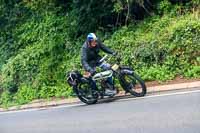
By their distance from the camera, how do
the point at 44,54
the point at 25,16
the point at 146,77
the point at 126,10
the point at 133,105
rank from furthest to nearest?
the point at 25,16, the point at 44,54, the point at 126,10, the point at 146,77, the point at 133,105

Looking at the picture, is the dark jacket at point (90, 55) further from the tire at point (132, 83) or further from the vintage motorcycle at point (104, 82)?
the tire at point (132, 83)

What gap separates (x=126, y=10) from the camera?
65.0 feet

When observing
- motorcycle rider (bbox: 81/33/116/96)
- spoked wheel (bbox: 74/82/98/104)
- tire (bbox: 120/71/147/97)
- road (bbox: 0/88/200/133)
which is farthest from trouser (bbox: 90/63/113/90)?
road (bbox: 0/88/200/133)

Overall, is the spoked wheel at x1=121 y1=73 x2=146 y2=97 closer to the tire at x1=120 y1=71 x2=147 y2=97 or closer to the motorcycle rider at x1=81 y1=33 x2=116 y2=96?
the tire at x1=120 y1=71 x2=147 y2=97

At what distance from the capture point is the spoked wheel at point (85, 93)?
49.7 feet

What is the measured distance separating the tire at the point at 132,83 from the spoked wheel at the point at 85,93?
110cm

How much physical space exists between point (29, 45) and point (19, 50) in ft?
2.07

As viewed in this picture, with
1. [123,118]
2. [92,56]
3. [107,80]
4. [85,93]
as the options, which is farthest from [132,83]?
[123,118]

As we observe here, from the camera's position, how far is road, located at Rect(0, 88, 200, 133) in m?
10.1

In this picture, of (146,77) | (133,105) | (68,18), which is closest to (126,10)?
(68,18)

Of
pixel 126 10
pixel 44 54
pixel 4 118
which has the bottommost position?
pixel 4 118

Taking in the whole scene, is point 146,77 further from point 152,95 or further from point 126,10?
point 126,10

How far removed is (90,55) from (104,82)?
0.86 m

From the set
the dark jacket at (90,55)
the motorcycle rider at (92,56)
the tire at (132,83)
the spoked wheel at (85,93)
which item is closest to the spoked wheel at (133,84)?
the tire at (132,83)
